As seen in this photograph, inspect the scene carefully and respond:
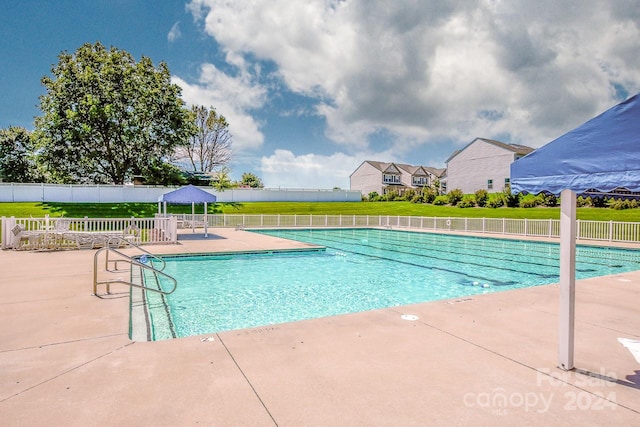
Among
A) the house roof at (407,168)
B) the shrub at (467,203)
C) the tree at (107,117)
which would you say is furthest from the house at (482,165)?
the tree at (107,117)

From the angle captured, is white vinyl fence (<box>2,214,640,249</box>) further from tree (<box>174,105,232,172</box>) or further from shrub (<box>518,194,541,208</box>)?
tree (<box>174,105,232,172</box>)

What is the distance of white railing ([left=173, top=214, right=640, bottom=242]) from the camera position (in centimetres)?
1681

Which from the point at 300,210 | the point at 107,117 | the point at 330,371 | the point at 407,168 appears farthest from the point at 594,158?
the point at 407,168

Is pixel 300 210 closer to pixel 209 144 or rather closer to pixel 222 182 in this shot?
pixel 222 182

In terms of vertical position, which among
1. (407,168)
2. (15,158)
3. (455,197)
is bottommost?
(455,197)

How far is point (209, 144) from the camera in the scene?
4941cm

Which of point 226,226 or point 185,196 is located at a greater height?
point 185,196

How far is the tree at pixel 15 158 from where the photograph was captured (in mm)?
42562

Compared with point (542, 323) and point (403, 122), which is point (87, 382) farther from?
point (403, 122)

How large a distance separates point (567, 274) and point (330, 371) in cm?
219

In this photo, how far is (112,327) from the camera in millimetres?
4281

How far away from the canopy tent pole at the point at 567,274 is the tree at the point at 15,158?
53959mm

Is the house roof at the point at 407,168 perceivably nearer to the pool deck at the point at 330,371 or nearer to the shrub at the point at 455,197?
the shrub at the point at 455,197

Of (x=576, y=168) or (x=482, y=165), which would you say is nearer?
(x=576, y=168)
